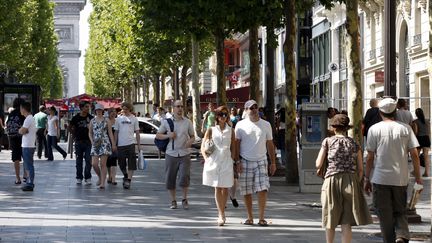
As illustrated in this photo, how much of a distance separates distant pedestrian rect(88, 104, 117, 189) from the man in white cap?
10904 mm

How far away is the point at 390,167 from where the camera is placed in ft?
39.4

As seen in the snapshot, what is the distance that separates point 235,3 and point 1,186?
680 centimetres

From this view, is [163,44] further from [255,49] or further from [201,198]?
[201,198]

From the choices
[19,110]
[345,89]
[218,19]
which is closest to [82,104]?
[19,110]

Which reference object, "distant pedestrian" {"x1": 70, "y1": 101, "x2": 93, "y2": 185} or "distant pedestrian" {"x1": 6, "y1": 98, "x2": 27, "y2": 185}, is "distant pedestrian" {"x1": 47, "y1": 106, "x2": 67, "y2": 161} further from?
"distant pedestrian" {"x1": 6, "y1": 98, "x2": 27, "y2": 185}

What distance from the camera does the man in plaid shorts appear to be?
15188 mm

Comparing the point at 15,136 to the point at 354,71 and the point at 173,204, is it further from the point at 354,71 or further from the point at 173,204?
the point at 354,71

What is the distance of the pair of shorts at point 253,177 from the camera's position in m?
15.2

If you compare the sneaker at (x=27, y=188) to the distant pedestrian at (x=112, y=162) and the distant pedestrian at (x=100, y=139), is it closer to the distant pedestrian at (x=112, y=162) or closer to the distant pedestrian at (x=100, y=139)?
the distant pedestrian at (x=100, y=139)

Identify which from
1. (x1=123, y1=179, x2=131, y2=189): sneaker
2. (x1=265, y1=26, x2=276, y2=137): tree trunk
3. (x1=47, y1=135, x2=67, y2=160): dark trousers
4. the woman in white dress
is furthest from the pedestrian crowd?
(x1=47, y1=135, x2=67, y2=160): dark trousers

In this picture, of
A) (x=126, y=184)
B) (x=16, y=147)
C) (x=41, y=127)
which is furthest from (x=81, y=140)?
(x=41, y=127)

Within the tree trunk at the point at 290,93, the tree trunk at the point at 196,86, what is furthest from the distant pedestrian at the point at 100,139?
the tree trunk at the point at 196,86

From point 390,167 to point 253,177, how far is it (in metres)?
3.48

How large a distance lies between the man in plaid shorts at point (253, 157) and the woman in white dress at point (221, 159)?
0.20 m
